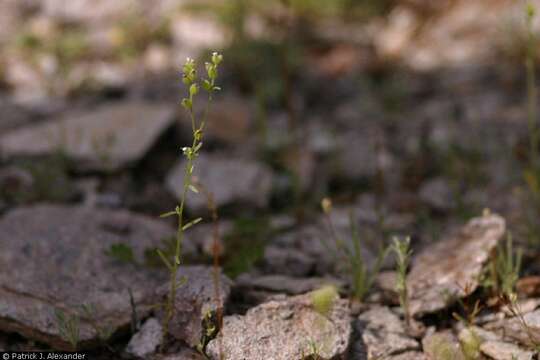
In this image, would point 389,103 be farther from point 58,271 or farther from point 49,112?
point 58,271

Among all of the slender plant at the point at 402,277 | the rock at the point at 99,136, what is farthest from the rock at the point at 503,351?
the rock at the point at 99,136

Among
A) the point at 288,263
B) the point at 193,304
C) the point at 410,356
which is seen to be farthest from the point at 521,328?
the point at 193,304

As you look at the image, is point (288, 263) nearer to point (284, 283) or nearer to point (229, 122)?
point (284, 283)

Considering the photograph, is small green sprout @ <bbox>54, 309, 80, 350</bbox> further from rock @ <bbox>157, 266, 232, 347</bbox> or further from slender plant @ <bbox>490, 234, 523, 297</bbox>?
slender plant @ <bbox>490, 234, 523, 297</bbox>

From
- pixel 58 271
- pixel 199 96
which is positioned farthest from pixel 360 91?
pixel 58 271

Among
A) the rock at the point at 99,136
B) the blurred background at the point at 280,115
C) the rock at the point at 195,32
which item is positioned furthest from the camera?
the rock at the point at 195,32

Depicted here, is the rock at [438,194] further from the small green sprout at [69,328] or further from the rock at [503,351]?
the small green sprout at [69,328]

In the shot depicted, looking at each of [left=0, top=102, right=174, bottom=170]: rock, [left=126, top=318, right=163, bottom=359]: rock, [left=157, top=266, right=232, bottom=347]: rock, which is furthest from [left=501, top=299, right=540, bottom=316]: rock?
[left=0, top=102, right=174, bottom=170]: rock
